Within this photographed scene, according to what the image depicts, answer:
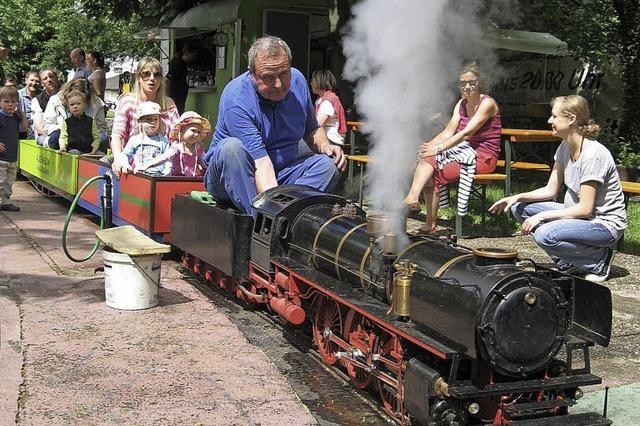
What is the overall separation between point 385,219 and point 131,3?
11572mm

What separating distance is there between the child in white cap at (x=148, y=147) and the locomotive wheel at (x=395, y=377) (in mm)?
3366

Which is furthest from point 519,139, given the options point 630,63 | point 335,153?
point 630,63

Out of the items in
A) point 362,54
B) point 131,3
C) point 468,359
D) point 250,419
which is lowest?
point 250,419

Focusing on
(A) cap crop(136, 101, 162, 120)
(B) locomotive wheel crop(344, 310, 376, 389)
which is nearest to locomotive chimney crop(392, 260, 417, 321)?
(B) locomotive wheel crop(344, 310, 376, 389)

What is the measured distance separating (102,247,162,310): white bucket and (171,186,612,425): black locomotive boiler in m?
0.86

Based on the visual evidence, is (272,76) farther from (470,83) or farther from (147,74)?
(470,83)

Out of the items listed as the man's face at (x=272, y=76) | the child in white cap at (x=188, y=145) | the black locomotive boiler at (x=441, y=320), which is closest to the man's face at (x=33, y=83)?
the child in white cap at (x=188, y=145)

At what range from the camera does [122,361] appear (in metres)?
4.00

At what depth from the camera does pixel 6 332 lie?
14.1ft

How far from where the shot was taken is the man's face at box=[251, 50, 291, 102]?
4832 mm

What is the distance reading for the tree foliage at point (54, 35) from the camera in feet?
97.6

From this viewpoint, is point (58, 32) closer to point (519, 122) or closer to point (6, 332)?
point (519, 122)

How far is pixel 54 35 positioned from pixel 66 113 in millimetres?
33171

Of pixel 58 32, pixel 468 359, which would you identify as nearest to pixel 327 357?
pixel 468 359
